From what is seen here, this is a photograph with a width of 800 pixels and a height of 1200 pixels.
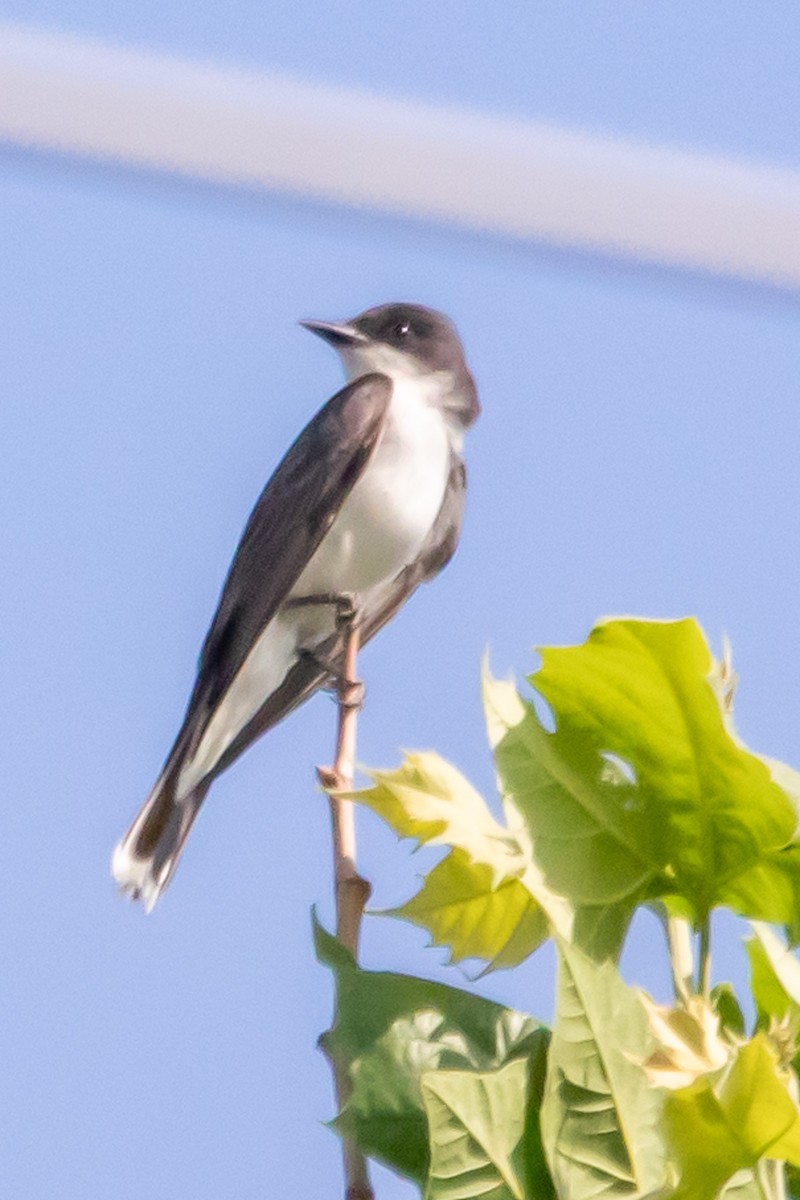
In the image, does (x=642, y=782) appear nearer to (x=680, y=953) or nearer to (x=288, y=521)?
(x=680, y=953)

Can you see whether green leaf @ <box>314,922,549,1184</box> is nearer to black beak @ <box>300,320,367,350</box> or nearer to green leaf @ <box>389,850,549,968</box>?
green leaf @ <box>389,850,549,968</box>

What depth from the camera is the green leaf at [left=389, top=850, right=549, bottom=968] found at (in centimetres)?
86

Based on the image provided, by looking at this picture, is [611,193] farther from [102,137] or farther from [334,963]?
[334,963]

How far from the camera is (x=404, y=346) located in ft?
9.17

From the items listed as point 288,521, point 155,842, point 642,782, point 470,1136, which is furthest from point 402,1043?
point 288,521

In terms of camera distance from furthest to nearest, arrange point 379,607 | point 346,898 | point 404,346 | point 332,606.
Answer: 1. point 404,346
2. point 379,607
3. point 332,606
4. point 346,898

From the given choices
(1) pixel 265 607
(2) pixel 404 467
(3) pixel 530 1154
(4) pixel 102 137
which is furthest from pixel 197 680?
(3) pixel 530 1154

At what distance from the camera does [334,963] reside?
826 millimetres

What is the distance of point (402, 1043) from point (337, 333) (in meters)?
2.01

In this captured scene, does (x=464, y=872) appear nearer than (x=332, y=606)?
Yes

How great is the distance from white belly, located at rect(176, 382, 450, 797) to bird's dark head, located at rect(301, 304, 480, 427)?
0.65 ft

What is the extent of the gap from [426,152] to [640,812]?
2216 millimetres

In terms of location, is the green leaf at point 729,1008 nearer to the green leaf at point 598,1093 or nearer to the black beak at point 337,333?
the green leaf at point 598,1093

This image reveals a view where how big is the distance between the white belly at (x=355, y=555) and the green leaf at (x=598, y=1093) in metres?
1.50
